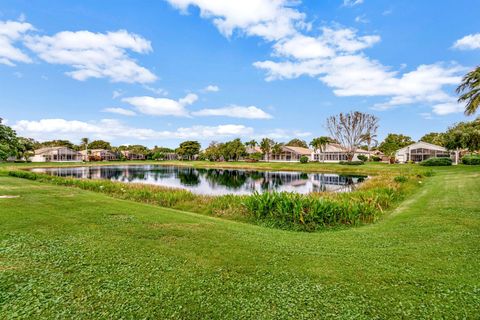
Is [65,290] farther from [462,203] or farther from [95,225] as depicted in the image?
[462,203]

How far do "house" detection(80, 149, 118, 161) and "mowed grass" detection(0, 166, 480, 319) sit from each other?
95.5 m

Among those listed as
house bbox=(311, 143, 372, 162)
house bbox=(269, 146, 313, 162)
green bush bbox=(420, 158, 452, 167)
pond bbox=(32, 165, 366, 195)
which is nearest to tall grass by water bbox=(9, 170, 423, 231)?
pond bbox=(32, 165, 366, 195)

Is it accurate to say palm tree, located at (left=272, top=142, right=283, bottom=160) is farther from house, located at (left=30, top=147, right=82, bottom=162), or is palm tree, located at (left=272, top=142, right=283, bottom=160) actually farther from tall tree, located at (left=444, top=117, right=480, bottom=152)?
house, located at (left=30, top=147, right=82, bottom=162)

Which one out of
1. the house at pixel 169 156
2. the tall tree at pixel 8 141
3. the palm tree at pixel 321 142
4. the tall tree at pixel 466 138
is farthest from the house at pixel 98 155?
the tall tree at pixel 466 138

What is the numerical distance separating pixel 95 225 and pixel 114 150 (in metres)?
114

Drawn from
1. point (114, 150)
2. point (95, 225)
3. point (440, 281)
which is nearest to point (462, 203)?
point (440, 281)

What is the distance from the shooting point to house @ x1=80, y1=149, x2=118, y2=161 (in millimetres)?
91700

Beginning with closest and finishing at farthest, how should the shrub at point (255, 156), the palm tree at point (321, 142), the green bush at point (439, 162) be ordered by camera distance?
the green bush at point (439, 162), the palm tree at point (321, 142), the shrub at point (255, 156)

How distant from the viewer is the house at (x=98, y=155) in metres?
91.7

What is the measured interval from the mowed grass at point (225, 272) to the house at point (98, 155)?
313 ft

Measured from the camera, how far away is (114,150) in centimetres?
11112

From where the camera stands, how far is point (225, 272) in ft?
14.9

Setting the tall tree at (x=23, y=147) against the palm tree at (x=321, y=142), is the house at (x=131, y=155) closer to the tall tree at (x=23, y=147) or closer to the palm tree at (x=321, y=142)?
the tall tree at (x=23, y=147)

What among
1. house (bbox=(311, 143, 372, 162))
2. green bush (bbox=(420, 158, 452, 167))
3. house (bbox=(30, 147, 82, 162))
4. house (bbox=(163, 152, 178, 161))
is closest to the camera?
green bush (bbox=(420, 158, 452, 167))
